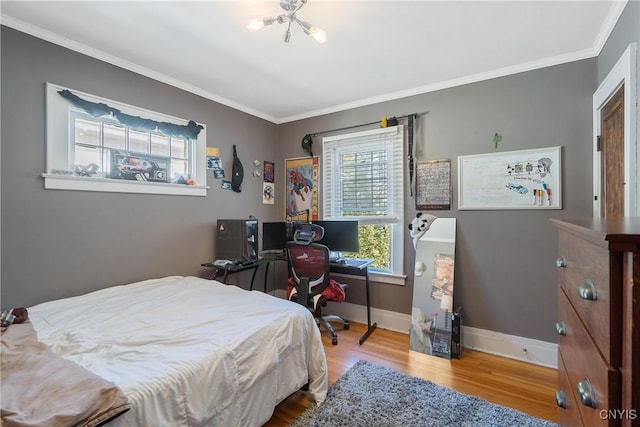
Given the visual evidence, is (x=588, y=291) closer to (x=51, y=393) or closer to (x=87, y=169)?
(x=51, y=393)

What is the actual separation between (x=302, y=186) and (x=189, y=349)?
103 inches

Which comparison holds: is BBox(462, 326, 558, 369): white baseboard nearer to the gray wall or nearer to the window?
the window

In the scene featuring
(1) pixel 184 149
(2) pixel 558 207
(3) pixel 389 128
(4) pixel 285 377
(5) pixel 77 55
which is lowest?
(4) pixel 285 377

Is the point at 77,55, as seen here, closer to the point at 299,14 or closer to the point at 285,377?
the point at 299,14

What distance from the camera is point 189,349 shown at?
1339mm

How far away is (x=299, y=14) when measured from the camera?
181 cm

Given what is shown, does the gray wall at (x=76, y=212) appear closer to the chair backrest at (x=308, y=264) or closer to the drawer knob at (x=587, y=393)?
the chair backrest at (x=308, y=264)

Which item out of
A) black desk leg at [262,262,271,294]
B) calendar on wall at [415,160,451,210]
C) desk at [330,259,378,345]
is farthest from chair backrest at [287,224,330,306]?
calendar on wall at [415,160,451,210]

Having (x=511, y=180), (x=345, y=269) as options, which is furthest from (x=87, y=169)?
(x=511, y=180)

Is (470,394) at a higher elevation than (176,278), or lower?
lower

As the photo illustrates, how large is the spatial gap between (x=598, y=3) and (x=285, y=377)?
292 centimetres

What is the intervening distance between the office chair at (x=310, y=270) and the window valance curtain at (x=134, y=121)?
5.01 ft

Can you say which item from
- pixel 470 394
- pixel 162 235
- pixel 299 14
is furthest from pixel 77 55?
pixel 470 394

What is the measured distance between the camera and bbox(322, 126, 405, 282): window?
308 centimetres
